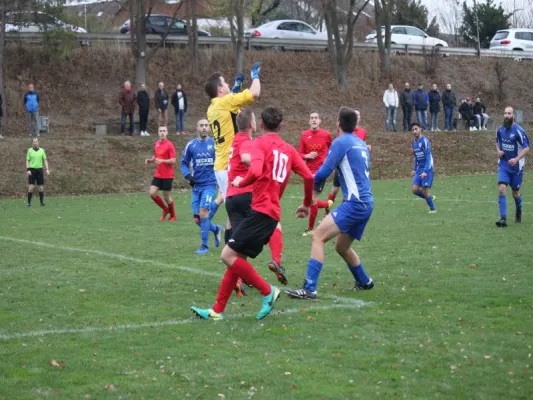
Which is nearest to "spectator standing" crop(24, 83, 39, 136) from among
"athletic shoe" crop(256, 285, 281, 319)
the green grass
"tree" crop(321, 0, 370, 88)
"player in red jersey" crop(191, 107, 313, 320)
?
"tree" crop(321, 0, 370, 88)

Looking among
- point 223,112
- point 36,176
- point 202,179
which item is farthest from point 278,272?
point 36,176

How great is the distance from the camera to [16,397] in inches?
257

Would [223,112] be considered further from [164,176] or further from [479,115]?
[479,115]

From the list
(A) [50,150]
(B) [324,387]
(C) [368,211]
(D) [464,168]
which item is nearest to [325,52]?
(D) [464,168]

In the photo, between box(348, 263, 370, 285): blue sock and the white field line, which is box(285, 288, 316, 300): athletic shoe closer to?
the white field line

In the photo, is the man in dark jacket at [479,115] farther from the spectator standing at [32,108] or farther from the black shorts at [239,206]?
the black shorts at [239,206]

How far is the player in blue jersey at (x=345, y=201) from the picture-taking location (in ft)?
32.3

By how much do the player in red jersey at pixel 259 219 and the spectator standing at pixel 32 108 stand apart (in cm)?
2669

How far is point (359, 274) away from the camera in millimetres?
10289

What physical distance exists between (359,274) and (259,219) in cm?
186

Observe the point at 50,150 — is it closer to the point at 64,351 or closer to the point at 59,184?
the point at 59,184

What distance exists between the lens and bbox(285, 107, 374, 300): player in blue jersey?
9.84 meters

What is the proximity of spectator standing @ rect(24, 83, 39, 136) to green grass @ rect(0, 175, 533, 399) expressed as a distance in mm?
19733

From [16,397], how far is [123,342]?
1616 millimetres
